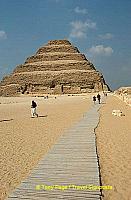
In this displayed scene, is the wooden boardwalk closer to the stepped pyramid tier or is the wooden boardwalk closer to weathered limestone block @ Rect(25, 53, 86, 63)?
the stepped pyramid tier

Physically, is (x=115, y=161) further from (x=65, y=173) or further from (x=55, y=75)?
(x=55, y=75)

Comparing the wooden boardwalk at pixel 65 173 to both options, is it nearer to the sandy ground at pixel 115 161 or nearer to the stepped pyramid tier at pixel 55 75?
the sandy ground at pixel 115 161

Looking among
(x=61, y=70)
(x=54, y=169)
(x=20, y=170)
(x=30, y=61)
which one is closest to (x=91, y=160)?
(x=54, y=169)

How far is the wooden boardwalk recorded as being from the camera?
14.3 ft

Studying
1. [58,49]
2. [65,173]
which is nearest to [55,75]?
[58,49]

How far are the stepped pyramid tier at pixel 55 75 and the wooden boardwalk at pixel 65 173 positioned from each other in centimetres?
7273

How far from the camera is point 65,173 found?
5430 millimetres

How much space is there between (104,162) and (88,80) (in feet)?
266

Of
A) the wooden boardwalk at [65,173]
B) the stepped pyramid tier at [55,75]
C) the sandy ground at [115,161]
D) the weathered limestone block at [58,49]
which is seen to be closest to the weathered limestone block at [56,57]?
the stepped pyramid tier at [55,75]

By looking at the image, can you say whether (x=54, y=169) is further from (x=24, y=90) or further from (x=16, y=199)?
(x=24, y=90)

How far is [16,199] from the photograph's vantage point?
420 cm

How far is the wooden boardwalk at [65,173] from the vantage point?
436 cm

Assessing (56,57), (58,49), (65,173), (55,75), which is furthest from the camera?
(58,49)

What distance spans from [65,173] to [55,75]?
84605mm
